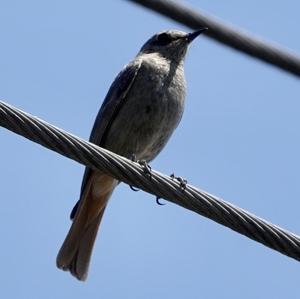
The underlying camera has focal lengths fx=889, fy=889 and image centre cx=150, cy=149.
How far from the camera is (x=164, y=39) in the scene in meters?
9.19

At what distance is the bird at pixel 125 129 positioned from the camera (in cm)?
797

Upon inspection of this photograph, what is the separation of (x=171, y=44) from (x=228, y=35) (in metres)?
3.46

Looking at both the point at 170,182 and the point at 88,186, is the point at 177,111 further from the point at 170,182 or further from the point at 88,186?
the point at 170,182

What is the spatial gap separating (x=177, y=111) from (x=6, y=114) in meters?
3.51

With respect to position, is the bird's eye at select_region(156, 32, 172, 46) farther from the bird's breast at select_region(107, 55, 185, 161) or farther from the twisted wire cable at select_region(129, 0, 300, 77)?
the twisted wire cable at select_region(129, 0, 300, 77)

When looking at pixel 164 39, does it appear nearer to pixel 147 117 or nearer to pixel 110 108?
pixel 110 108

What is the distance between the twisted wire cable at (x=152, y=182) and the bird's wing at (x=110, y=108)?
110 inches

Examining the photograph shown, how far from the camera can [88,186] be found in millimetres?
8180

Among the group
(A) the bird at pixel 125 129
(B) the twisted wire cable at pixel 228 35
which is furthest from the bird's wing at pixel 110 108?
(B) the twisted wire cable at pixel 228 35

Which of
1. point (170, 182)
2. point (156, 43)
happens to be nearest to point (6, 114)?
point (170, 182)

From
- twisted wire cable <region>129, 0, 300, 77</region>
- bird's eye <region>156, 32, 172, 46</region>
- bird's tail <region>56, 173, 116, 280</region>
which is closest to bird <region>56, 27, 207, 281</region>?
bird's tail <region>56, 173, 116, 280</region>

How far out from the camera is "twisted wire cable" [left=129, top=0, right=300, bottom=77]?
5.42 meters

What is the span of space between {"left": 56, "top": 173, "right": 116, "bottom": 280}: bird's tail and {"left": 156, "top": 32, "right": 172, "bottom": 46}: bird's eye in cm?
169

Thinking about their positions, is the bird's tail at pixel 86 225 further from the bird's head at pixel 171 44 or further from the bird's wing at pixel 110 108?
the bird's head at pixel 171 44
